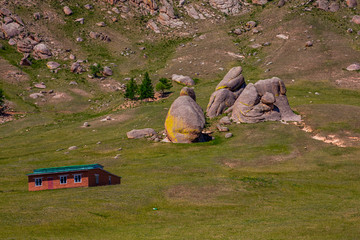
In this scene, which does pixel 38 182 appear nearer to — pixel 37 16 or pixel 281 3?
pixel 37 16

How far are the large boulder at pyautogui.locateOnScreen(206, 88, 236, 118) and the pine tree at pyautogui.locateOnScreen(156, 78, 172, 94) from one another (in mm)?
34662

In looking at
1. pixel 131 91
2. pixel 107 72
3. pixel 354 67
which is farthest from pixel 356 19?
pixel 107 72

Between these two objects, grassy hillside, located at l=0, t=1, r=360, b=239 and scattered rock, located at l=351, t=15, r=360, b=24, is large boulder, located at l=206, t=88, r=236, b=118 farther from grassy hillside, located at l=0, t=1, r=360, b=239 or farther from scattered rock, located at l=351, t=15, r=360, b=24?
scattered rock, located at l=351, t=15, r=360, b=24

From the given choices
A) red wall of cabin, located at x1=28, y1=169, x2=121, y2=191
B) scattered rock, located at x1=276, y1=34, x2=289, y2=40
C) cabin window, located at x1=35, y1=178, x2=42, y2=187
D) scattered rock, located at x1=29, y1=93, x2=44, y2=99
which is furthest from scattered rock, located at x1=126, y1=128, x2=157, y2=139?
scattered rock, located at x1=276, y1=34, x2=289, y2=40

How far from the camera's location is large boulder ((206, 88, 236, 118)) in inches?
4067

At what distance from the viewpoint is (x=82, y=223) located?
4281 centimetres

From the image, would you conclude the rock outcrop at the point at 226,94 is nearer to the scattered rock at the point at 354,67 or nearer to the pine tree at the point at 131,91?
the pine tree at the point at 131,91

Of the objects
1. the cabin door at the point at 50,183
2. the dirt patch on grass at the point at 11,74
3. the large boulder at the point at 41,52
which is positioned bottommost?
the cabin door at the point at 50,183

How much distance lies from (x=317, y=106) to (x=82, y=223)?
241 feet

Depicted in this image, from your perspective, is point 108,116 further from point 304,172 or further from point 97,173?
point 304,172

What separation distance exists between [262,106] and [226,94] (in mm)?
11775

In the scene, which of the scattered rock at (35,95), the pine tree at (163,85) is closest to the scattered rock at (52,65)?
the scattered rock at (35,95)

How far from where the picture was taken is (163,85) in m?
137

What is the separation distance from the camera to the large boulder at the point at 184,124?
89.8m
